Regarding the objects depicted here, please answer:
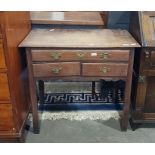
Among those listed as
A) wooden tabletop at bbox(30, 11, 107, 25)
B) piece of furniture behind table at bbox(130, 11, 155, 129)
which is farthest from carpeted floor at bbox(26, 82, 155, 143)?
wooden tabletop at bbox(30, 11, 107, 25)

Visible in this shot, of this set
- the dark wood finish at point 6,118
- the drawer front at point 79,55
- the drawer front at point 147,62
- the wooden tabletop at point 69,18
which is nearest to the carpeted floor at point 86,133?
the dark wood finish at point 6,118

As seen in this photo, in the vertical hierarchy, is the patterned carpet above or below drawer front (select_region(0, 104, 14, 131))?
below

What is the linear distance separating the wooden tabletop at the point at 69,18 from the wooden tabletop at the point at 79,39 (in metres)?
0.25

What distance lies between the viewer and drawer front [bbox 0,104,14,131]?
1.36 metres

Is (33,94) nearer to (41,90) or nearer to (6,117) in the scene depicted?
(6,117)

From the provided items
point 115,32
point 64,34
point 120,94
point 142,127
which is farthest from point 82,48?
point 120,94

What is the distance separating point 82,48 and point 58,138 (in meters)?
0.72

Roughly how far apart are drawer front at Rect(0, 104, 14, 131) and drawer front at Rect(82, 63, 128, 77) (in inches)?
21.3

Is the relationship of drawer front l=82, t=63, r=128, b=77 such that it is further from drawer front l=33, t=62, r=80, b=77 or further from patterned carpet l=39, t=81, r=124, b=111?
patterned carpet l=39, t=81, r=124, b=111

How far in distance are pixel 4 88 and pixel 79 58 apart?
0.51 meters

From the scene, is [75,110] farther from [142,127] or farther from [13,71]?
[13,71]

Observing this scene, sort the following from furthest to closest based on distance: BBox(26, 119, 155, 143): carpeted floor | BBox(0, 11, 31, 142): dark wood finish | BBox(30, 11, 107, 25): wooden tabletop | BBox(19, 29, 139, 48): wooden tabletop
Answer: BBox(30, 11, 107, 25): wooden tabletop < BBox(26, 119, 155, 143): carpeted floor < BBox(19, 29, 139, 48): wooden tabletop < BBox(0, 11, 31, 142): dark wood finish

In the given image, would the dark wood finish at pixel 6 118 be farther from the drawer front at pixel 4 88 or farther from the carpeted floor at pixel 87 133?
the carpeted floor at pixel 87 133

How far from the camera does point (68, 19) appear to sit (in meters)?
1.96
